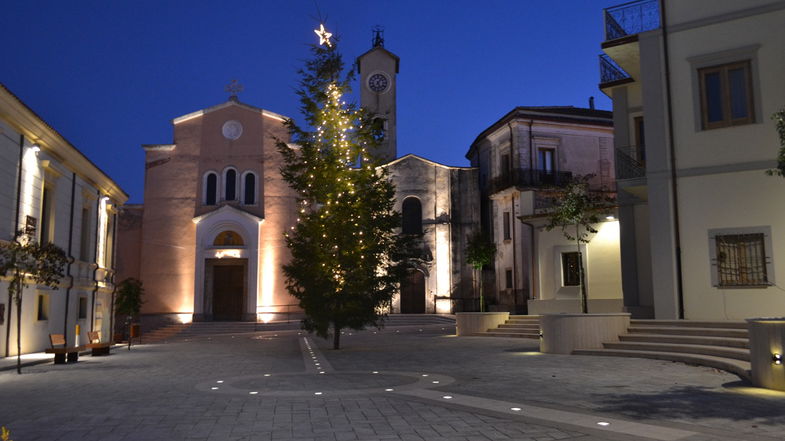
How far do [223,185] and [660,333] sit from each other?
2809 centimetres

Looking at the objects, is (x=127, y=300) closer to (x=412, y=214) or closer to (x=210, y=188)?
(x=210, y=188)

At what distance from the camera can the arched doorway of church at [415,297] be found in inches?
1551

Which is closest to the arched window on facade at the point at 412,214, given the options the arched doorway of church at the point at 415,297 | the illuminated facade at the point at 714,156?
the arched doorway of church at the point at 415,297

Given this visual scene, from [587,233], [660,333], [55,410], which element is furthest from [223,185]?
[55,410]

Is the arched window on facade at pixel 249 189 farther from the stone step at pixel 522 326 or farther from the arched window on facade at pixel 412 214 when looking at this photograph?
the stone step at pixel 522 326

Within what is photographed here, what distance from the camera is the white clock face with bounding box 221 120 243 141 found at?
38.2 meters

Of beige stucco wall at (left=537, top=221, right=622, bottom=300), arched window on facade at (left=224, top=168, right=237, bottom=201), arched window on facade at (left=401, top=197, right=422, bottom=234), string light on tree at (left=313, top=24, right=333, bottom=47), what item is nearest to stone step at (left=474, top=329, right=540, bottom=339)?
beige stucco wall at (left=537, top=221, right=622, bottom=300)

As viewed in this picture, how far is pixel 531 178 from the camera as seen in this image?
121 ft

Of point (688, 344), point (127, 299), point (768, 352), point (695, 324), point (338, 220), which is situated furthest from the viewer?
point (127, 299)

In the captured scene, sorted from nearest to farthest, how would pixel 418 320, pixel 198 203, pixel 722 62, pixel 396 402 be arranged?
pixel 396 402 → pixel 722 62 → pixel 418 320 → pixel 198 203

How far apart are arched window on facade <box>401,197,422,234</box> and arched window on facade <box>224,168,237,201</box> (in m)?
10.4

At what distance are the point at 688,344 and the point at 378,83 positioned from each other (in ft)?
115

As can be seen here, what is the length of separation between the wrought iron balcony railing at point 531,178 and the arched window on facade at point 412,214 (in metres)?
5.49

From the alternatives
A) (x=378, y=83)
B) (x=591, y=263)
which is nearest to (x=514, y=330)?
(x=591, y=263)
